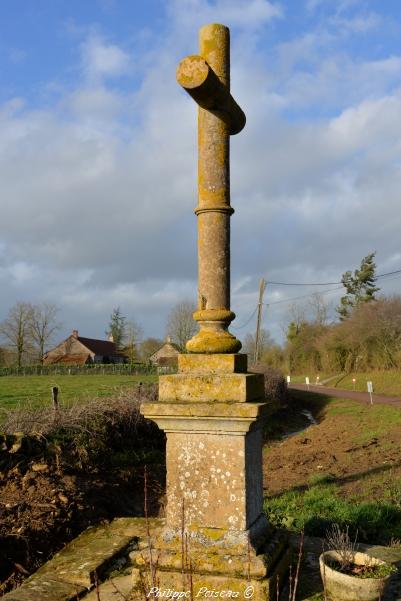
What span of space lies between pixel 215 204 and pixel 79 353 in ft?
219

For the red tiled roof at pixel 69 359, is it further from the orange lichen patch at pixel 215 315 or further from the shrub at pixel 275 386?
the orange lichen patch at pixel 215 315

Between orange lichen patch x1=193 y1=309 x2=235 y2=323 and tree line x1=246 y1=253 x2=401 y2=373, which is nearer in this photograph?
orange lichen patch x1=193 y1=309 x2=235 y2=323

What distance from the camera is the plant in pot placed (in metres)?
3.33

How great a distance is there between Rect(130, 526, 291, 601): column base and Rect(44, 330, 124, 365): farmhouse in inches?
2552

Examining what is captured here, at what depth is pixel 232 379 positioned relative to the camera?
362cm

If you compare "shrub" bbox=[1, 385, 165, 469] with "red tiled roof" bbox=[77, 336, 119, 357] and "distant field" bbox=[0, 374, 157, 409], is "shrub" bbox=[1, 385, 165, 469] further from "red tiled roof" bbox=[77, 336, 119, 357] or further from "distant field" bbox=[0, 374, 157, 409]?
"red tiled roof" bbox=[77, 336, 119, 357]

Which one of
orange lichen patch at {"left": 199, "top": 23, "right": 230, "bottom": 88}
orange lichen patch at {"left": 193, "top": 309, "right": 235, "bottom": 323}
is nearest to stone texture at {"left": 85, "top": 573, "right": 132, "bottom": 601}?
orange lichen patch at {"left": 193, "top": 309, "right": 235, "bottom": 323}

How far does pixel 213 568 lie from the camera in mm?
3443

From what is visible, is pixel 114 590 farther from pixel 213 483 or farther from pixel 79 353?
pixel 79 353

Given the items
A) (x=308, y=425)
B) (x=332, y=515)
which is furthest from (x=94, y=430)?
(x=308, y=425)

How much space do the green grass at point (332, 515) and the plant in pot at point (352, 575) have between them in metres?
1.27

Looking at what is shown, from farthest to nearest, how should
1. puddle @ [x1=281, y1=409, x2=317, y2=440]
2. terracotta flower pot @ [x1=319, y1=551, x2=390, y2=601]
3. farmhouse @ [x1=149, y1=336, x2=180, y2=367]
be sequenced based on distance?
farmhouse @ [x1=149, y1=336, x2=180, y2=367] < puddle @ [x1=281, y1=409, x2=317, y2=440] < terracotta flower pot @ [x1=319, y1=551, x2=390, y2=601]

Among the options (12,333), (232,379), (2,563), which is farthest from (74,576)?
(12,333)

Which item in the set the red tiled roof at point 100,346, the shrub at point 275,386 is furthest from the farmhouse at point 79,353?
the shrub at point 275,386
